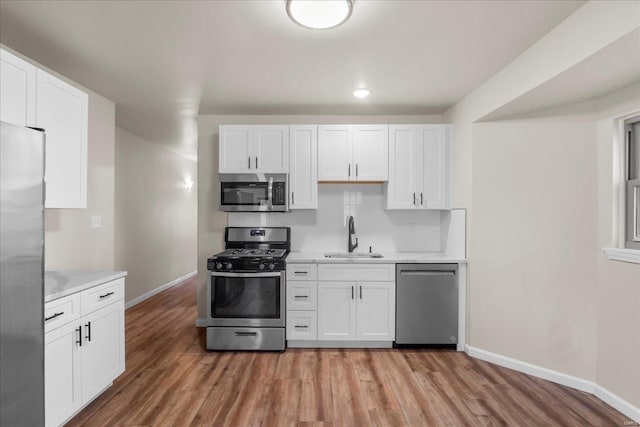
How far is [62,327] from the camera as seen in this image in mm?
1977

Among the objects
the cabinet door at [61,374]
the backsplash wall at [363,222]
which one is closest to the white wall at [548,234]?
the backsplash wall at [363,222]

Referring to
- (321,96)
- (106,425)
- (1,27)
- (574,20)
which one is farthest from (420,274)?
(1,27)

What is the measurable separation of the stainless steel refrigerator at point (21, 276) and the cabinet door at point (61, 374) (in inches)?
25.7

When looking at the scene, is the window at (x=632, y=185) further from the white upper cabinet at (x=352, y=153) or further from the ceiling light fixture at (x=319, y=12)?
the ceiling light fixture at (x=319, y=12)

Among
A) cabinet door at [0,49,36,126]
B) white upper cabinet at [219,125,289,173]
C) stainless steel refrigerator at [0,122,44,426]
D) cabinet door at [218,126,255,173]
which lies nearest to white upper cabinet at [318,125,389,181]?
white upper cabinet at [219,125,289,173]

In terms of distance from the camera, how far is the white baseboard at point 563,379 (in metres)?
2.23

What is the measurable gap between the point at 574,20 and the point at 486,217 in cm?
162

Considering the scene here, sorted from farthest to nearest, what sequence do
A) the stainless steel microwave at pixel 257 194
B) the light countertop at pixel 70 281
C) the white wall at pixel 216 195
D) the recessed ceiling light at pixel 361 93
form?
the white wall at pixel 216 195 → the stainless steel microwave at pixel 257 194 → the recessed ceiling light at pixel 361 93 → the light countertop at pixel 70 281

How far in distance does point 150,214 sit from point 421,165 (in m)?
4.22

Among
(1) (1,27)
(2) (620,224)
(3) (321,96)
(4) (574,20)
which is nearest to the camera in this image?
(4) (574,20)

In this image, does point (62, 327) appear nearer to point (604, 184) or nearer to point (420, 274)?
point (420, 274)

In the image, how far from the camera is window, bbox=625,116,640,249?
232cm

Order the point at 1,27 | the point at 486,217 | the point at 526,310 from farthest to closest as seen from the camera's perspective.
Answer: the point at 486,217 → the point at 526,310 → the point at 1,27

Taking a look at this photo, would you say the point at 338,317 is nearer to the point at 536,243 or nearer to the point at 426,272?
the point at 426,272
